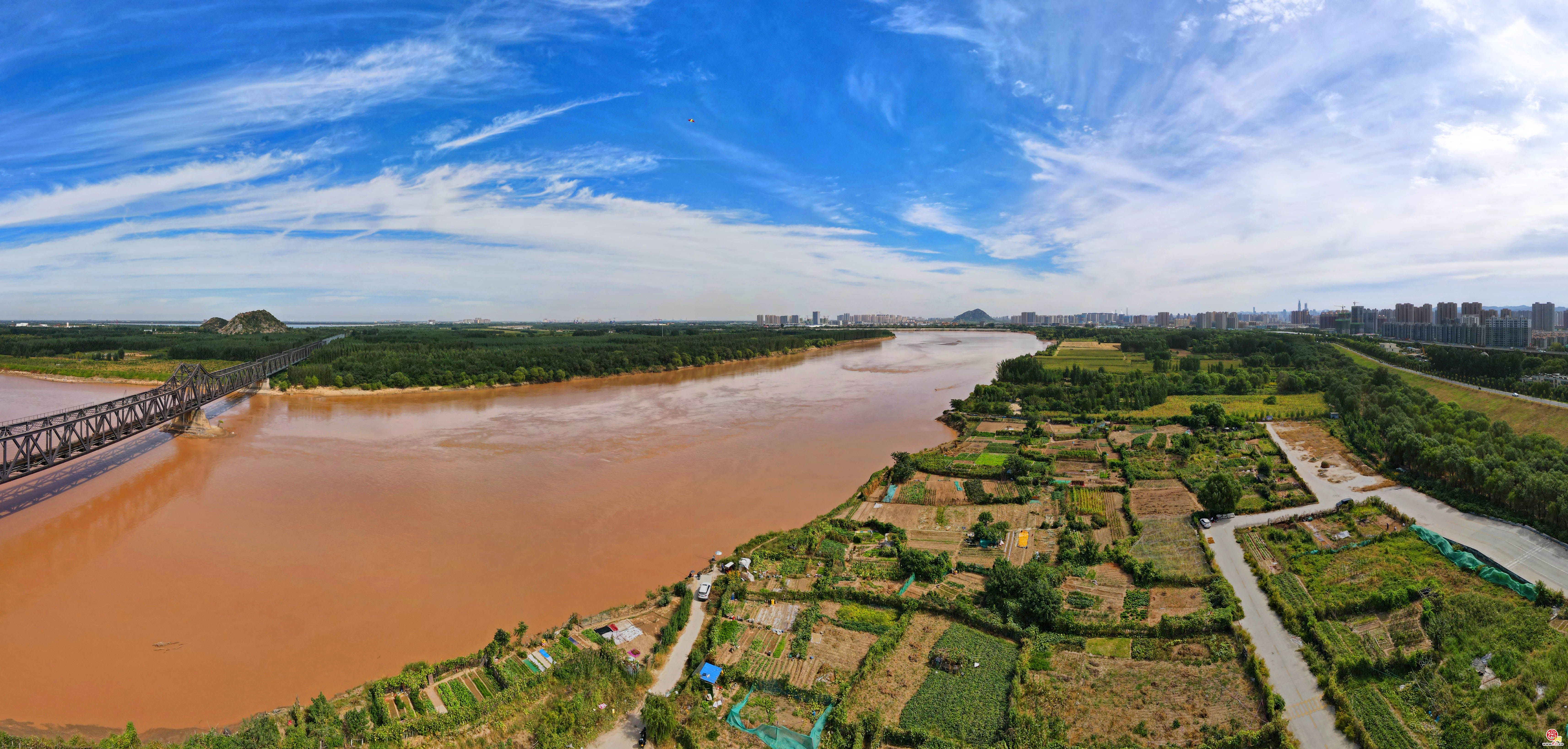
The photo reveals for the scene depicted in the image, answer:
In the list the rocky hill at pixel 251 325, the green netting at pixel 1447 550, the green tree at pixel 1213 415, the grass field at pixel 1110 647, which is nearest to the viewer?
the grass field at pixel 1110 647

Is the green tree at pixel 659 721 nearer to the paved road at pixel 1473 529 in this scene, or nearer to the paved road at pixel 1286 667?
the paved road at pixel 1286 667

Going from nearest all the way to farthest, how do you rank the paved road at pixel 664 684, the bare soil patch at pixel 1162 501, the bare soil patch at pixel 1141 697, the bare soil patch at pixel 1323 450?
the paved road at pixel 664 684 < the bare soil patch at pixel 1141 697 < the bare soil patch at pixel 1162 501 < the bare soil patch at pixel 1323 450

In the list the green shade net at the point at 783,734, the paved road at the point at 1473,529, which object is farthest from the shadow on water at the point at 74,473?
the paved road at the point at 1473,529

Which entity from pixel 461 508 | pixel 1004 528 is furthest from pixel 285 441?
pixel 1004 528

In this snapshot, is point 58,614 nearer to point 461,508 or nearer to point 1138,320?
point 461,508

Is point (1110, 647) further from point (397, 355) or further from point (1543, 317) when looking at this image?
point (1543, 317)

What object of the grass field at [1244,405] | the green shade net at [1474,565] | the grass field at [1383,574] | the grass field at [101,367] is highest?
the grass field at [101,367]

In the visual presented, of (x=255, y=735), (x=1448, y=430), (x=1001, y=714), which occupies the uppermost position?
(x=1448, y=430)
